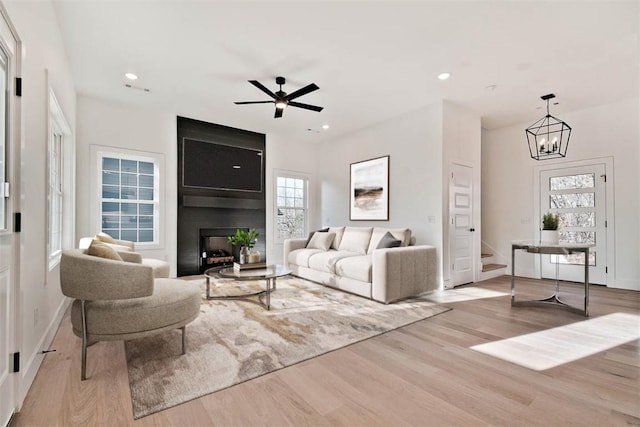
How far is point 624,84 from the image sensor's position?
3.90 metres

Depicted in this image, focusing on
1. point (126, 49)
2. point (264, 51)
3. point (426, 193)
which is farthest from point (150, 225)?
point (426, 193)

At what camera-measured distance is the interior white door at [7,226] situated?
4.92ft

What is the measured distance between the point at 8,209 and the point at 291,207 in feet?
17.2

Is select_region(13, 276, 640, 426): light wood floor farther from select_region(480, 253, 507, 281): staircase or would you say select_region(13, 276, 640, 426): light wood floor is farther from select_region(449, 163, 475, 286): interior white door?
select_region(480, 253, 507, 281): staircase

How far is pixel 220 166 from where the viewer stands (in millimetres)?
5723

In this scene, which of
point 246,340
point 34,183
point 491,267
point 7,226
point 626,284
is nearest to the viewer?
point 7,226

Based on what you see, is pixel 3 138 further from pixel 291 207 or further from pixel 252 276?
pixel 291 207

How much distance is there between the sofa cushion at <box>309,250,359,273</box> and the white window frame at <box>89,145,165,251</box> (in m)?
2.63

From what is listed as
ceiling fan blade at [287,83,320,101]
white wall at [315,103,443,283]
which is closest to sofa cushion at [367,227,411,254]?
white wall at [315,103,443,283]

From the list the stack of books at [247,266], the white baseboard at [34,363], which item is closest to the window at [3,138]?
the white baseboard at [34,363]

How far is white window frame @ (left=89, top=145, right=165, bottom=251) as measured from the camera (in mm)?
4531

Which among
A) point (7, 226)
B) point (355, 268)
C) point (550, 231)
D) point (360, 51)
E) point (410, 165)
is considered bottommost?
point (355, 268)

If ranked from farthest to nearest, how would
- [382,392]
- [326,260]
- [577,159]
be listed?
[577,159] → [326,260] → [382,392]

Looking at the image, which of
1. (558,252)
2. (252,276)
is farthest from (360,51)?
(558,252)
